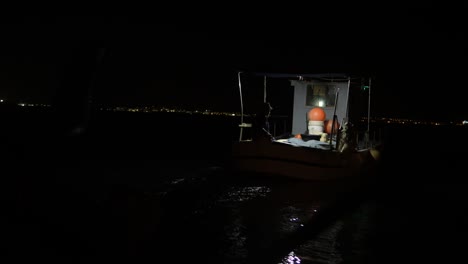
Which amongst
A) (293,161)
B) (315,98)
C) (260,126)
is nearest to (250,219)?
(293,161)

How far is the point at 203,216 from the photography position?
29.1ft

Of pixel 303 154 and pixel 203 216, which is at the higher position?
pixel 303 154

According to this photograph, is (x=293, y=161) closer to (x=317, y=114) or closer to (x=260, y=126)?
(x=260, y=126)

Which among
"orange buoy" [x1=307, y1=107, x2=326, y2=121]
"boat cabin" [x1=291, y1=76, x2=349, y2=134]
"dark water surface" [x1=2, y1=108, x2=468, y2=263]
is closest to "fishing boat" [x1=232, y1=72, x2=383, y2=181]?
"dark water surface" [x1=2, y1=108, x2=468, y2=263]

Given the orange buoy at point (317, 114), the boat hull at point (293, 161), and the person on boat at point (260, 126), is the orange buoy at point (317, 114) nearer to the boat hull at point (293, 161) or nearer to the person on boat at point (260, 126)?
the boat hull at point (293, 161)

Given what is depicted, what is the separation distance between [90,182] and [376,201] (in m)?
8.37

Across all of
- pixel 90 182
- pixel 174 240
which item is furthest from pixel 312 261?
pixel 90 182

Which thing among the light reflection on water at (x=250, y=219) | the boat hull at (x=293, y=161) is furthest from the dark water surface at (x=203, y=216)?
the boat hull at (x=293, y=161)

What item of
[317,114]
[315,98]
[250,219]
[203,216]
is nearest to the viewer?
[250,219]

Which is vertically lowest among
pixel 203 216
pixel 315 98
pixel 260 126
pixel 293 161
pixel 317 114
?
pixel 203 216

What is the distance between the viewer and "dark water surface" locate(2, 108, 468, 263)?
4664mm

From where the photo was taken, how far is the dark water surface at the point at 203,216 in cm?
466

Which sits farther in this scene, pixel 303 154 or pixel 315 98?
pixel 315 98

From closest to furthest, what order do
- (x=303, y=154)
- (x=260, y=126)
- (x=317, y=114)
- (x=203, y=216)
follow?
1. (x=203, y=216)
2. (x=303, y=154)
3. (x=260, y=126)
4. (x=317, y=114)
